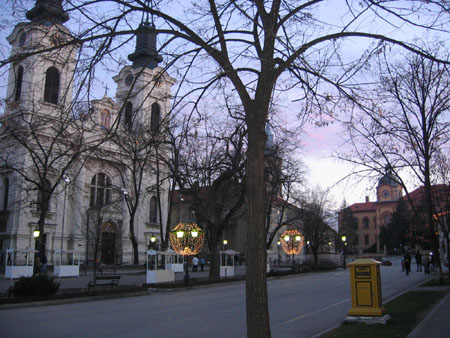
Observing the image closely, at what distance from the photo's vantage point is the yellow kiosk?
10883 millimetres

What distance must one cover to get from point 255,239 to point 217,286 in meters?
22.1

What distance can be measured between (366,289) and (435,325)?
1734mm

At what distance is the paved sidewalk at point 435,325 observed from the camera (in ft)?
30.7

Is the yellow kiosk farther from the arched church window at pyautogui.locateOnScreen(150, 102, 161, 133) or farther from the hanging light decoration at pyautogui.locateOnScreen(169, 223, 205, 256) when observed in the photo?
the hanging light decoration at pyautogui.locateOnScreen(169, 223, 205, 256)

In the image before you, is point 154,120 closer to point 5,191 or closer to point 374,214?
point 5,191

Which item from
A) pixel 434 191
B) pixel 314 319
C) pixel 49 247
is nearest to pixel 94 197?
pixel 49 247

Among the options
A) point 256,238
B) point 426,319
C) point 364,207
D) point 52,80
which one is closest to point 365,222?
point 364,207

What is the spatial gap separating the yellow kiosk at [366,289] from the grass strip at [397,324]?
0.42m

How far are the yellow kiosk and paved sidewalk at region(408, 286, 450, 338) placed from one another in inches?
41.2

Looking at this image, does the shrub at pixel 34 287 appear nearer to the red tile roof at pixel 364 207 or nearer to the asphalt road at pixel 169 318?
the asphalt road at pixel 169 318

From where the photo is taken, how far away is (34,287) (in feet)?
59.3

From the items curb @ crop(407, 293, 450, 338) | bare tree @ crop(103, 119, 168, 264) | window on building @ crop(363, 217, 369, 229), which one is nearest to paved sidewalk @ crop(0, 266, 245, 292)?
bare tree @ crop(103, 119, 168, 264)

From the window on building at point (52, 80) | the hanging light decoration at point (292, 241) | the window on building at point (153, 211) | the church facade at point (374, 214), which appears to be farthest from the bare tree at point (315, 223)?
the church facade at point (374, 214)

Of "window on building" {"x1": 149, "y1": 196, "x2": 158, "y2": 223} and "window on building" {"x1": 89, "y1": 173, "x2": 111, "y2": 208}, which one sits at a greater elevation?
"window on building" {"x1": 89, "y1": 173, "x2": 111, "y2": 208}
